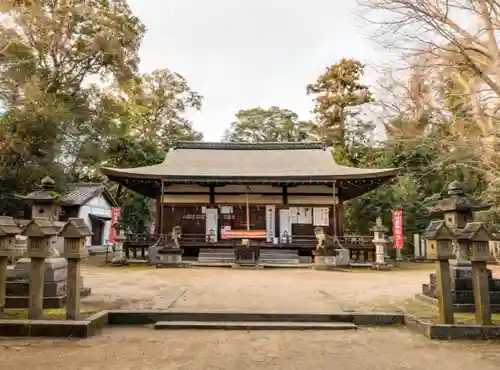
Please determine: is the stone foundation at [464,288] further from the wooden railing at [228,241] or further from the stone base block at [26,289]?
the wooden railing at [228,241]

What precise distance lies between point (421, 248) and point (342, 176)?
784 cm

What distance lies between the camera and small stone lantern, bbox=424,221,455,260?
5.25 m

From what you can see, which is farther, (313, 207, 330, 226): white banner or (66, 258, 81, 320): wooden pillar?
(313, 207, 330, 226): white banner

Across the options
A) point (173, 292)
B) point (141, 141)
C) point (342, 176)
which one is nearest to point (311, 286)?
point (173, 292)

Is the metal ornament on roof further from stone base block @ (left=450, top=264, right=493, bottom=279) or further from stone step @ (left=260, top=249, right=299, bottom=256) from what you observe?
stone step @ (left=260, top=249, right=299, bottom=256)

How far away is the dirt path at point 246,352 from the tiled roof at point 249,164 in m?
11.4

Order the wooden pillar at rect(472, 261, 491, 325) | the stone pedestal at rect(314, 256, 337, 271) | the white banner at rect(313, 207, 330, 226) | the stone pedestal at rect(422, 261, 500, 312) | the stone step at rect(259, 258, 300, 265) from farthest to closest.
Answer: the white banner at rect(313, 207, 330, 226), the stone step at rect(259, 258, 300, 265), the stone pedestal at rect(314, 256, 337, 271), the stone pedestal at rect(422, 261, 500, 312), the wooden pillar at rect(472, 261, 491, 325)

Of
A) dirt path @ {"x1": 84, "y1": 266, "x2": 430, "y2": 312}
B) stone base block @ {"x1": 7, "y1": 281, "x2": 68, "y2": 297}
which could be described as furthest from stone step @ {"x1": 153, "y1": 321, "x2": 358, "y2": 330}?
stone base block @ {"x1": 7, "y1": 281, "x2": 68, "y2": 297}

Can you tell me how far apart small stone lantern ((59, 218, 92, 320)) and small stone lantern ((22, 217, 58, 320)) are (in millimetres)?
264

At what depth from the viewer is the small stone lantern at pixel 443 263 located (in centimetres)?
518

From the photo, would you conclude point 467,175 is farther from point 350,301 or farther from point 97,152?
point 97,152

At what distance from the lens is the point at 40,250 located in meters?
5.33

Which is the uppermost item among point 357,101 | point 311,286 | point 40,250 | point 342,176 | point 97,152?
point 357,101

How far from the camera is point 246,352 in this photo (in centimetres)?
451
